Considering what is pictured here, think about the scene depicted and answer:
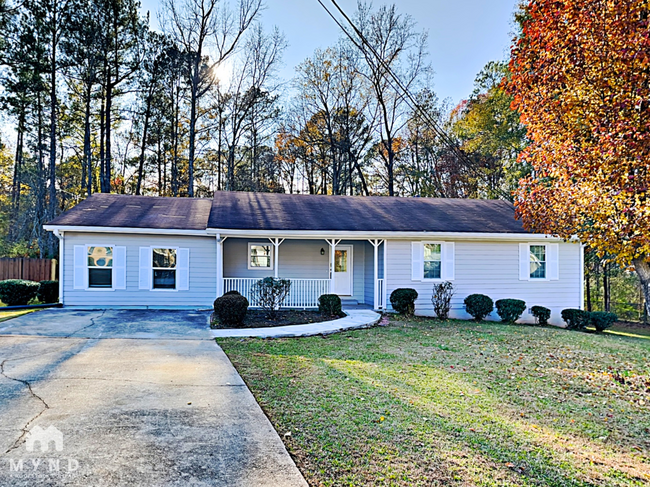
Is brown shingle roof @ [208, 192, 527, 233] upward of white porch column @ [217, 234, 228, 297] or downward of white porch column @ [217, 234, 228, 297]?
upward

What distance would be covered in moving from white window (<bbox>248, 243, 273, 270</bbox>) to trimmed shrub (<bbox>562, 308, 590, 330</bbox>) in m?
9.13

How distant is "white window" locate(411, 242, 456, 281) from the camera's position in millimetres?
12375

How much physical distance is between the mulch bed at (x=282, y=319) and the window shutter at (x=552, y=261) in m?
7.14

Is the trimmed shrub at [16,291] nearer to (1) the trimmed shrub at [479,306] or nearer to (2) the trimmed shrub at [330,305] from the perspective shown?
(2) the trimmed shrub at [330,305]

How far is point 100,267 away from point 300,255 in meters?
5.82

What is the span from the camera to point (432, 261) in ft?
41.3

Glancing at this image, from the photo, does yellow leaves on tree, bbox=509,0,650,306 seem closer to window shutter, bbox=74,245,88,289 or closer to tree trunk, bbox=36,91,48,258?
window shutter, bbox=74,245,88,289

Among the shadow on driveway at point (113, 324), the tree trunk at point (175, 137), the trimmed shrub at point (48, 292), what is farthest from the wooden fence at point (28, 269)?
the tree trunk at point (175, 137)

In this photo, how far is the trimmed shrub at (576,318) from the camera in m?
12.3

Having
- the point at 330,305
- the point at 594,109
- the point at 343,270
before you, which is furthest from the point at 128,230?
the point at 594,109

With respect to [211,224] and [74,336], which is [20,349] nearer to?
[74,336]

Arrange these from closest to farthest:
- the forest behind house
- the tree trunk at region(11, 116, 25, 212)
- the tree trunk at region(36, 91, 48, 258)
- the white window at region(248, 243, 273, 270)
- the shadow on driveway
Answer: the shadow on driveway < the white window at region(248, 243, 273, 270) < the forest behind house < the tree trunk at region(36, 91, 48, 258) < the tree trunk at region(11, 116, 25, 212)

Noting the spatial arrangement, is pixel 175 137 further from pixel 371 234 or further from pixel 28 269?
pixel 371 234

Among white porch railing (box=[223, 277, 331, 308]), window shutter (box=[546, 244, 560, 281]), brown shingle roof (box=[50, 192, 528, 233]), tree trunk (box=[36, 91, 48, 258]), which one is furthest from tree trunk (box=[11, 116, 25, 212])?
window shutter (box=[546, 244, 560, 281])
